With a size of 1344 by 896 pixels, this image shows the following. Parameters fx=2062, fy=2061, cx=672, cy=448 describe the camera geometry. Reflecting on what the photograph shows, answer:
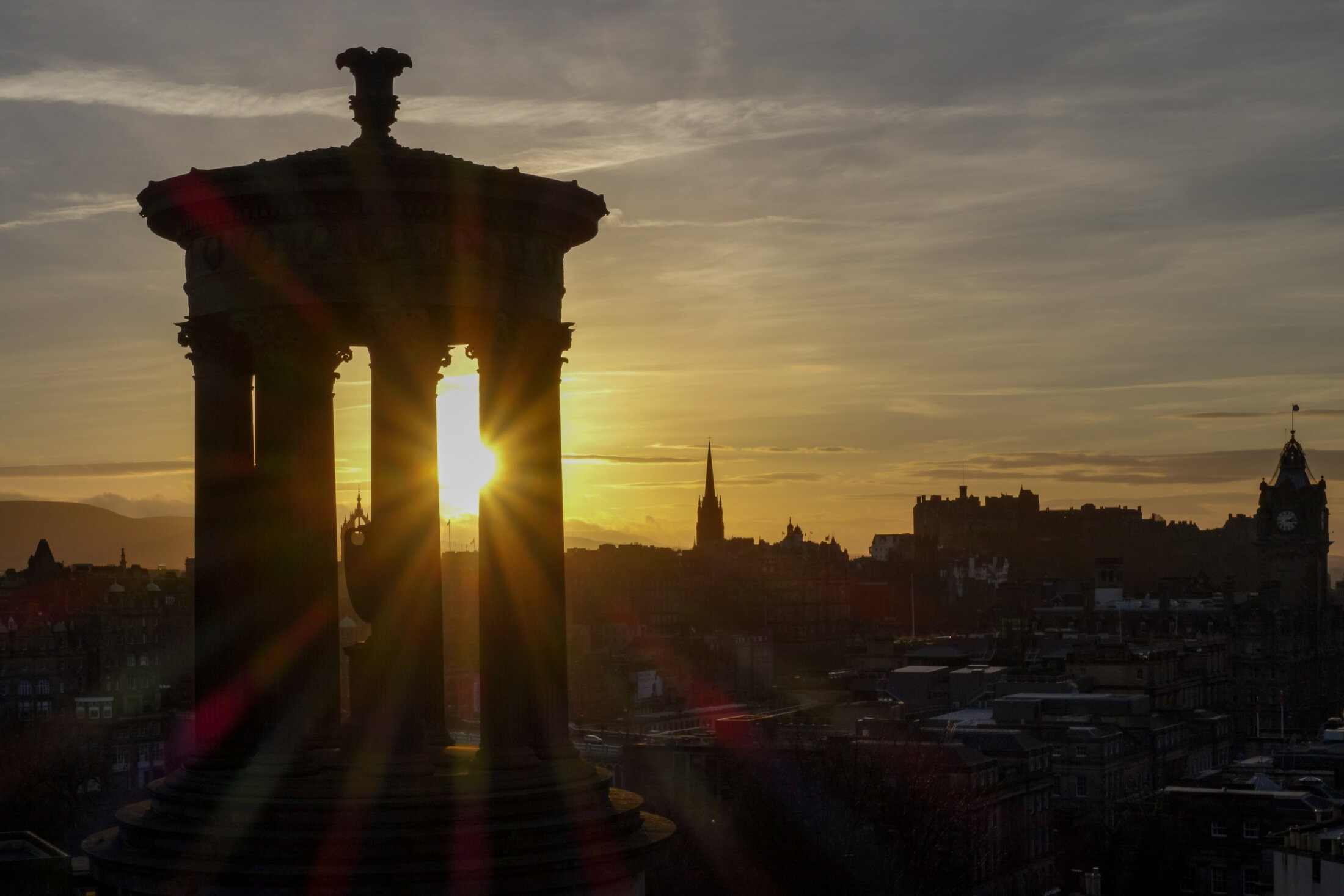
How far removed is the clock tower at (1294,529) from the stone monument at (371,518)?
175m

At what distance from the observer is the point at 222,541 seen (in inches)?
688

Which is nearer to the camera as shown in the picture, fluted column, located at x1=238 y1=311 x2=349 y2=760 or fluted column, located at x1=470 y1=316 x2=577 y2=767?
fluted column, located at x1=238 y1=311 x2=349 y2=760

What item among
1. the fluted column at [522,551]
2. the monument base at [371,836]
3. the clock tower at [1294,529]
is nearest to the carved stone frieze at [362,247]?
the fluted column at [522,551]

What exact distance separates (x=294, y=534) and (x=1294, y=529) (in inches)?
7111

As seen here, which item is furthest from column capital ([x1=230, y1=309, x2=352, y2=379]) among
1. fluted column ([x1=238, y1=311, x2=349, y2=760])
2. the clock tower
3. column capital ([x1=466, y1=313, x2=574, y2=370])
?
the clock tower

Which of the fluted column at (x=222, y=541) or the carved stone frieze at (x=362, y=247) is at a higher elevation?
the carved stone frieze at (x=362, y=247)

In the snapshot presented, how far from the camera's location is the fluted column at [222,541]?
17203mm

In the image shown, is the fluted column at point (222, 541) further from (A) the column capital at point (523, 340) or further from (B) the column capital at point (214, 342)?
(A) the column capital at point (523, 340)

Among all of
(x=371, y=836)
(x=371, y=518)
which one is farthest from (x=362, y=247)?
(x=371, y=836)

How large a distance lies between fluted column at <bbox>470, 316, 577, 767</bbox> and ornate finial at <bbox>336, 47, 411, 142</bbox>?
212 cm

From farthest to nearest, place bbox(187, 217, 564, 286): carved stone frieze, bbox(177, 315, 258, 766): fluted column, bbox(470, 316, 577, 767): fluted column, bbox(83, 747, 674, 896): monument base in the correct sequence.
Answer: bbox(470, 316, 577, 767): fluted column, bbox(187, 217, 564, 286): carved stone frieze, bbox(177, 315, 258, 766): fluted column, bbox(83, 747, 674, 896): monument base

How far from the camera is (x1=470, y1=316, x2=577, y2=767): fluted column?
1753 centimetres

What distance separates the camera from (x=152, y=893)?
54.6 ft

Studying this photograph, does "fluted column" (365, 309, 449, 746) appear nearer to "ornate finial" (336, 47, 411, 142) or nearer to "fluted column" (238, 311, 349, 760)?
"fluted column" (238, 311, 349, 760)
